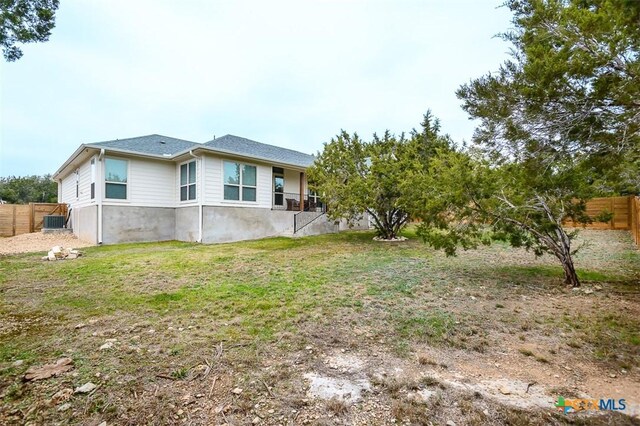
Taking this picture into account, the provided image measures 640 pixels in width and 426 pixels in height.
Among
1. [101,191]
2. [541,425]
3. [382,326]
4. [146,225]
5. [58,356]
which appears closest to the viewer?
[541,425]

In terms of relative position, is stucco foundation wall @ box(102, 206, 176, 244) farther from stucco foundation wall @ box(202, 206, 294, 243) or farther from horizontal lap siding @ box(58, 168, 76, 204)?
horizontal lap siding @ box(58, 168, 76, 204)

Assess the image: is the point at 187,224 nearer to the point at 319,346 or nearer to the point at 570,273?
the point at 319,346

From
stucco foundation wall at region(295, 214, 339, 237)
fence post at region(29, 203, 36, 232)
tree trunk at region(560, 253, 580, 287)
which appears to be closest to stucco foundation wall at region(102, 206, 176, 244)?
stucco foundation wall at region(295, 214, 339, 237)

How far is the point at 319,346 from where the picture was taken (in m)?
3.01

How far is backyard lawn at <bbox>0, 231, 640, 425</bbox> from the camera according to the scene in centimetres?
204

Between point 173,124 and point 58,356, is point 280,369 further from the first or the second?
point 173,124

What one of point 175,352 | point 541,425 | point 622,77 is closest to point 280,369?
point 175,352

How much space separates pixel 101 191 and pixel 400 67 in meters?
14.9

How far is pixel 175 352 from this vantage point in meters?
2.86

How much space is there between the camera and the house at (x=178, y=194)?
1184cm

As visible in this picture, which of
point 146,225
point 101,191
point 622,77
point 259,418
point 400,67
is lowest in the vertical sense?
point 259,418

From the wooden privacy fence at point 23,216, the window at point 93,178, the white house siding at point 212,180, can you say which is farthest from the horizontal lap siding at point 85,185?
the white house siding at point 212,180

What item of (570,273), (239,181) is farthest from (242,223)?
(570,273)

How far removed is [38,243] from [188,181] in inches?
253
